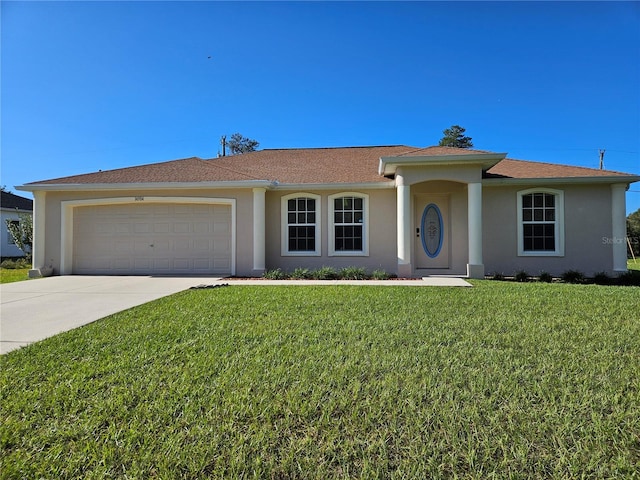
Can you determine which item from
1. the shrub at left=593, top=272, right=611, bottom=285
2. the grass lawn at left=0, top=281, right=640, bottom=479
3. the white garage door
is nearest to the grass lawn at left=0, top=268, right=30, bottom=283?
the white garage door

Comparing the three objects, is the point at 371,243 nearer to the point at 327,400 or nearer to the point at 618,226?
the point at 618,226

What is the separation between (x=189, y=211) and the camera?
12172 mm

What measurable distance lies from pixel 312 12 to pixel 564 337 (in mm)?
9470

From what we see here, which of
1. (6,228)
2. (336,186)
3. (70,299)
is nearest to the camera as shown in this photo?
(70,299)

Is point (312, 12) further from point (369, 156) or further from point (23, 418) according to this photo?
point (23, 418)

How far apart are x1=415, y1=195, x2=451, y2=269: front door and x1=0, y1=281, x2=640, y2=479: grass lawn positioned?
7.22 meters

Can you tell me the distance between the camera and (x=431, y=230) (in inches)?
495

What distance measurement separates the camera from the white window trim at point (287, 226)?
12.3 meters

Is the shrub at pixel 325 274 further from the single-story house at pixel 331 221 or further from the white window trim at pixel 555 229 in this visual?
the white window trim at pixel 555 229

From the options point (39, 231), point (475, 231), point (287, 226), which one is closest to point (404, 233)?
point (475, 231)

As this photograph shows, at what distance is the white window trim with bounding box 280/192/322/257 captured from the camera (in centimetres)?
1228

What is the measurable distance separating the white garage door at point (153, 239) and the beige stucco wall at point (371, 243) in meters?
1.94

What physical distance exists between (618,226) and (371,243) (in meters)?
8.28

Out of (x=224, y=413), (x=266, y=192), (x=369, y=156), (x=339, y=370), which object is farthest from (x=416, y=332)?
(x=369, y=156)
